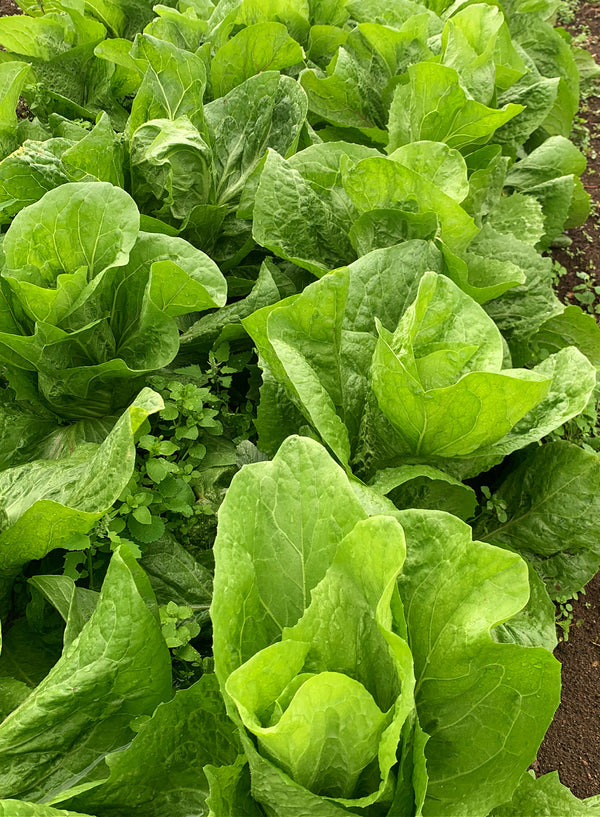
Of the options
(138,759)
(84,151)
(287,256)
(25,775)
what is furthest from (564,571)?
(84,151)

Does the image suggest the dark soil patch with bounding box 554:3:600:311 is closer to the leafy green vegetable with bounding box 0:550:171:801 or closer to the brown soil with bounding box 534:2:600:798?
the brown soil with bounding box 534:2:600:798

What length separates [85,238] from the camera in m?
1.99

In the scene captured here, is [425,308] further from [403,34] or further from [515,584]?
[403,34]

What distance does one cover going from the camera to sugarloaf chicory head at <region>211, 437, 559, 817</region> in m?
1.17

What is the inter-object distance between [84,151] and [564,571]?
200 cm

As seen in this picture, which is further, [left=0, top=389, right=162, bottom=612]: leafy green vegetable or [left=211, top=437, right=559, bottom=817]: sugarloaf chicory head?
[left=0, top=389, right=162, bottom=612]: leafy green vegetable

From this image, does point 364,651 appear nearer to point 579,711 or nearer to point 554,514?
point 554,514

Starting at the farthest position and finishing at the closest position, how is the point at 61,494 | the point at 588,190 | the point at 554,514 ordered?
the point at 588,190 → the point at 554,514 → the point at 61,494

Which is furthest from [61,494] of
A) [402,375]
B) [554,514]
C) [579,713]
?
[579,713]

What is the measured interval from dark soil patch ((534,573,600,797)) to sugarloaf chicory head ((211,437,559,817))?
4.53ft

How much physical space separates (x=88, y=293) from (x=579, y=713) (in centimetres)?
224

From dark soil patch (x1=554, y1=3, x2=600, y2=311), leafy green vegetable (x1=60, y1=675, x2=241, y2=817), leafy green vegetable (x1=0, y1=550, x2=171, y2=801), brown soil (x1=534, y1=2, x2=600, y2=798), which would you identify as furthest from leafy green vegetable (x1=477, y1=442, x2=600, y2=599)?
dark soil patch (x1=554, y1=3, x2=600, y2=311)

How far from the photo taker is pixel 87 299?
1987 millimetres

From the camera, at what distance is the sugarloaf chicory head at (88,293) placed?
1924 mm
